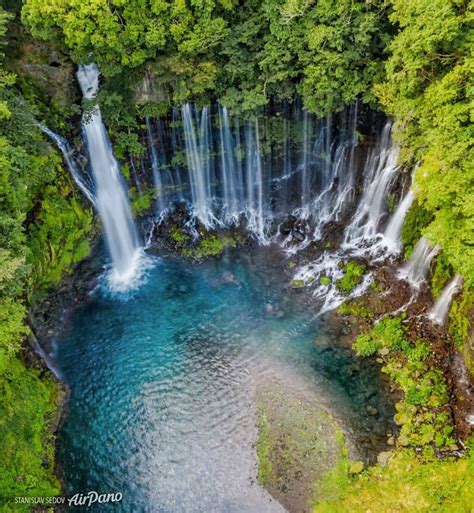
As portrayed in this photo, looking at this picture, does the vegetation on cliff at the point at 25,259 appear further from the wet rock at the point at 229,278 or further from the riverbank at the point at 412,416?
the riverbank at the point at 412,416

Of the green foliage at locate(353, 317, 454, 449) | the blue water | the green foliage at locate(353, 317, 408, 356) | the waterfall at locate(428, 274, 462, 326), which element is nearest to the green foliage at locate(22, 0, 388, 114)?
the waterfall at locate(428, 274, 462, 326)

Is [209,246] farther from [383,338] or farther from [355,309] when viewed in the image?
[383,338]

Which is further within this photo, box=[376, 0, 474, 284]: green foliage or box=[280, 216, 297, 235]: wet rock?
box=[280, 216, 297, 235]: wet rock

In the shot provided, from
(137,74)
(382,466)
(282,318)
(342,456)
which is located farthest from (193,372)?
(137,74)

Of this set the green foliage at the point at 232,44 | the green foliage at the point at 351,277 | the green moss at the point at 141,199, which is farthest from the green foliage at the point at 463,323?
the green moss at the point at 141,199

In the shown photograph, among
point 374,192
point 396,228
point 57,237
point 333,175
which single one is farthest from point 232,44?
point 57,237

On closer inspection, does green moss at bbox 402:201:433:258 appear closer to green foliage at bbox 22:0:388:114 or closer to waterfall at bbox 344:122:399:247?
waterfall at bbox 344:122:399:247

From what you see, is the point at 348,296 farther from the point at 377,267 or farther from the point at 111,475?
the point at 111,475
